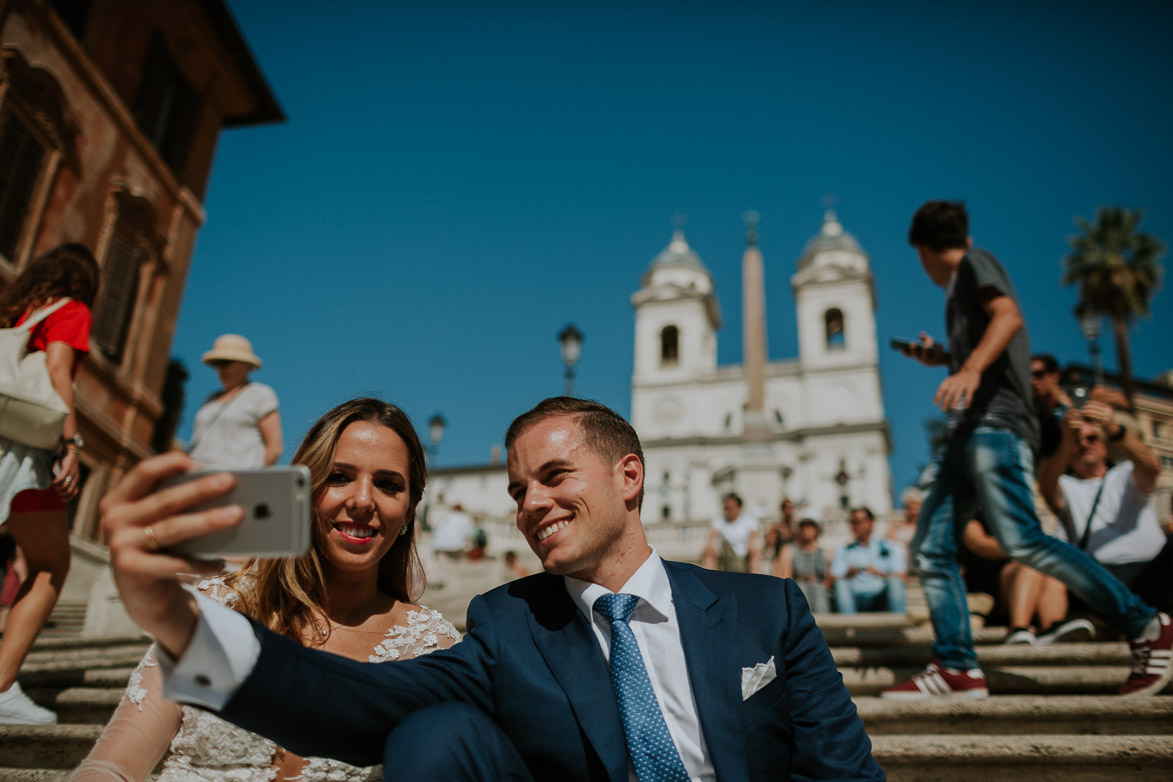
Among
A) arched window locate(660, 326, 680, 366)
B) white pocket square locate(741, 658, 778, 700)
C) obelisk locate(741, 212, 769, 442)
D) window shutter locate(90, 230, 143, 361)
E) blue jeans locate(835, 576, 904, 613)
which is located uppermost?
arched window locate(660, 326, 680, 366)

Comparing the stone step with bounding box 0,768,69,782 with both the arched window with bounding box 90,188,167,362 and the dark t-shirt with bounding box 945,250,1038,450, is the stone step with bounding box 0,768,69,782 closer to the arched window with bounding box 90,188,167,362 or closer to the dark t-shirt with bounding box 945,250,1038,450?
the dark t-shirt with bounding box 945,250,1038,450

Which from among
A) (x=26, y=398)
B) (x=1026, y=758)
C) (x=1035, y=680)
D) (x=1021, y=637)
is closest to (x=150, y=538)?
(x=26, y=398)

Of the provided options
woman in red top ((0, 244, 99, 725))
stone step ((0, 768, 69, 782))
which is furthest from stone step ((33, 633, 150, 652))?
stone step ((0, 768, 69, 782))

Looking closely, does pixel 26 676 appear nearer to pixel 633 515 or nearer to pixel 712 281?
pixel 633 515

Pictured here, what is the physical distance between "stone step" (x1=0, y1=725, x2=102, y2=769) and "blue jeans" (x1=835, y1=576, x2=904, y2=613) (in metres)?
6.79

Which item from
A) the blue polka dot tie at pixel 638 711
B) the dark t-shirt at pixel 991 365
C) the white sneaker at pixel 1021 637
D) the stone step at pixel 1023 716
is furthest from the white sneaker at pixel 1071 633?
the blue polka dot tie at pixel 638 711

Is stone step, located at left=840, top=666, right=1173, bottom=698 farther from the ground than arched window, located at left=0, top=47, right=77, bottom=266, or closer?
closer

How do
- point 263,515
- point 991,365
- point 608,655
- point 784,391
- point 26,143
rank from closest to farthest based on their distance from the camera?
point 263,515, point 608,655, point 991,365, point 26,143, point 784,391

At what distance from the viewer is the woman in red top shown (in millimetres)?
3576

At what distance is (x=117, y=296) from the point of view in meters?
14.3

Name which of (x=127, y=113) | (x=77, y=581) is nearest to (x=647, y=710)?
(x=77, y=581)

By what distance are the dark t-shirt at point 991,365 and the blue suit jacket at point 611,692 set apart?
2.30 metres

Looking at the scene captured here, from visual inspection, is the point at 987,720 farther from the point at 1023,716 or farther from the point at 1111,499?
the point at 1111,499

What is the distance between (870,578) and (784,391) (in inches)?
2078
